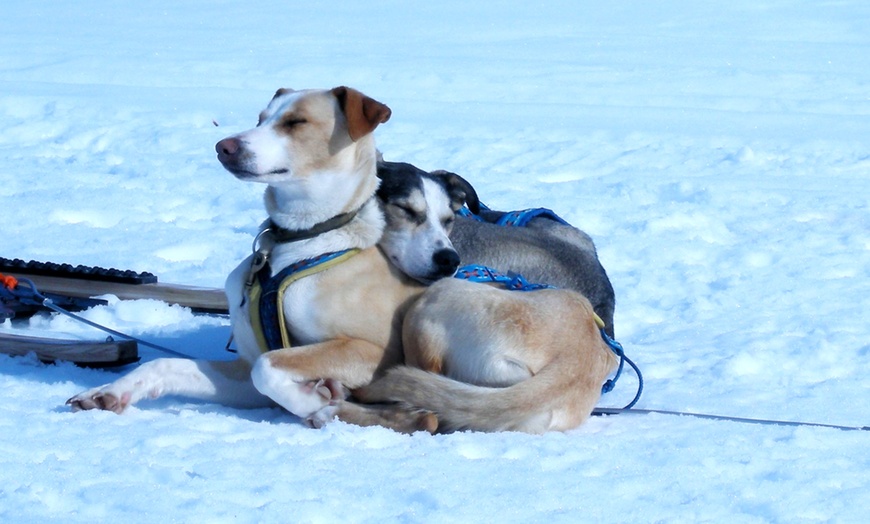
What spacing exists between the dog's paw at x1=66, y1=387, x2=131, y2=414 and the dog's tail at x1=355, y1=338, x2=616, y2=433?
0.90 m

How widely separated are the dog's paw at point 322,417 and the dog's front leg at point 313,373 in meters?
0.02

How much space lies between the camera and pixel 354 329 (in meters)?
4.23

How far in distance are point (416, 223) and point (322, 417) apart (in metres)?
0.94

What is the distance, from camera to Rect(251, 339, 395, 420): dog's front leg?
4004 mm

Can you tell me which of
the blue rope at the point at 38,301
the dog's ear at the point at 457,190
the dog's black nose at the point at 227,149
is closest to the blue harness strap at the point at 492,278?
the dog's ear at the point at 457,190

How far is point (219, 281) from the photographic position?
6.33m

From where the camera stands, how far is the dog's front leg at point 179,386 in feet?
13.0

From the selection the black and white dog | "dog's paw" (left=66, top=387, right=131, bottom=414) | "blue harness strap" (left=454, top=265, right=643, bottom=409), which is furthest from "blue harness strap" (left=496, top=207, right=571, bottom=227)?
"dog's paw" (left=66, top=387, right=131, bottom=414)

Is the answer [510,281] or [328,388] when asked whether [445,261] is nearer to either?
[510,281]

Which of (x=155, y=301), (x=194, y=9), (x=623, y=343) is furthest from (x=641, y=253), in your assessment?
(x=194, y=9)

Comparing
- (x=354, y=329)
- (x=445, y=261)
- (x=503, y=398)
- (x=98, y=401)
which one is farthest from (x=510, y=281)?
(x=98, y=401)

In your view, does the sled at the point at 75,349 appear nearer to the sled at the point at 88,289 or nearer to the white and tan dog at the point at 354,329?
the white and tan dog at the point at 354,329

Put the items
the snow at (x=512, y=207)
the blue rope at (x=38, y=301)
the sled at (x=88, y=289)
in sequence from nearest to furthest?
the snow at (x=512, y=207) < the blue rope at (x=38, y=301) < the sled at (x=88, y=289)

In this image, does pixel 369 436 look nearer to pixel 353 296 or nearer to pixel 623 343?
pixel 353 296
